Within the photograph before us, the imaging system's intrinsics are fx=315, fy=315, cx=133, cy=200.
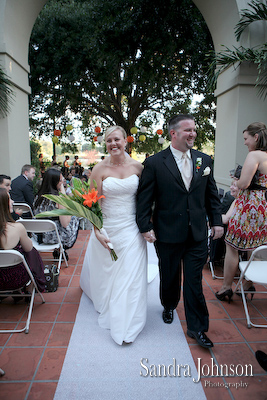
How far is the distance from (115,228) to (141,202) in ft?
1.38

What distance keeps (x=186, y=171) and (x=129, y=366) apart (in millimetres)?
1732

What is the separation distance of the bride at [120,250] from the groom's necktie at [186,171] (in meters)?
0.50

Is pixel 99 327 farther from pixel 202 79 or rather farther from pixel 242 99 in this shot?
pixel 202 79

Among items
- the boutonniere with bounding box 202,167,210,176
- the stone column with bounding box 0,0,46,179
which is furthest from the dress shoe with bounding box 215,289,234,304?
the stone column with bounding box 0,0,46,179

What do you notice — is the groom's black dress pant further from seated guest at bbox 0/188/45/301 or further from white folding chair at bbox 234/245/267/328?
seated guest at bbox 0/188/45/301

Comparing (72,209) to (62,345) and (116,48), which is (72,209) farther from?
(116,48)

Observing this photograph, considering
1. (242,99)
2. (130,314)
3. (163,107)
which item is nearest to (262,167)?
(130,314)

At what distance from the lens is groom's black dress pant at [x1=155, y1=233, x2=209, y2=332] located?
2889 millimetres

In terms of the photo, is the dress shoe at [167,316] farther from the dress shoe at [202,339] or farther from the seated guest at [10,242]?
the seated guest at [10,242]

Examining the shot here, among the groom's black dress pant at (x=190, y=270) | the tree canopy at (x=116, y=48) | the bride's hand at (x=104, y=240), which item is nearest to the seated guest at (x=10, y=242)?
the bride's hand at (x=104, y=240)

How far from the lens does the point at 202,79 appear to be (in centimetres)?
1393

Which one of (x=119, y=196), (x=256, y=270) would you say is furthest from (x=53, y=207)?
(x=256, y=270)

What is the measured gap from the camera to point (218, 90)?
7.57 m

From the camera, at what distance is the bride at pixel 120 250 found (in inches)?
116
